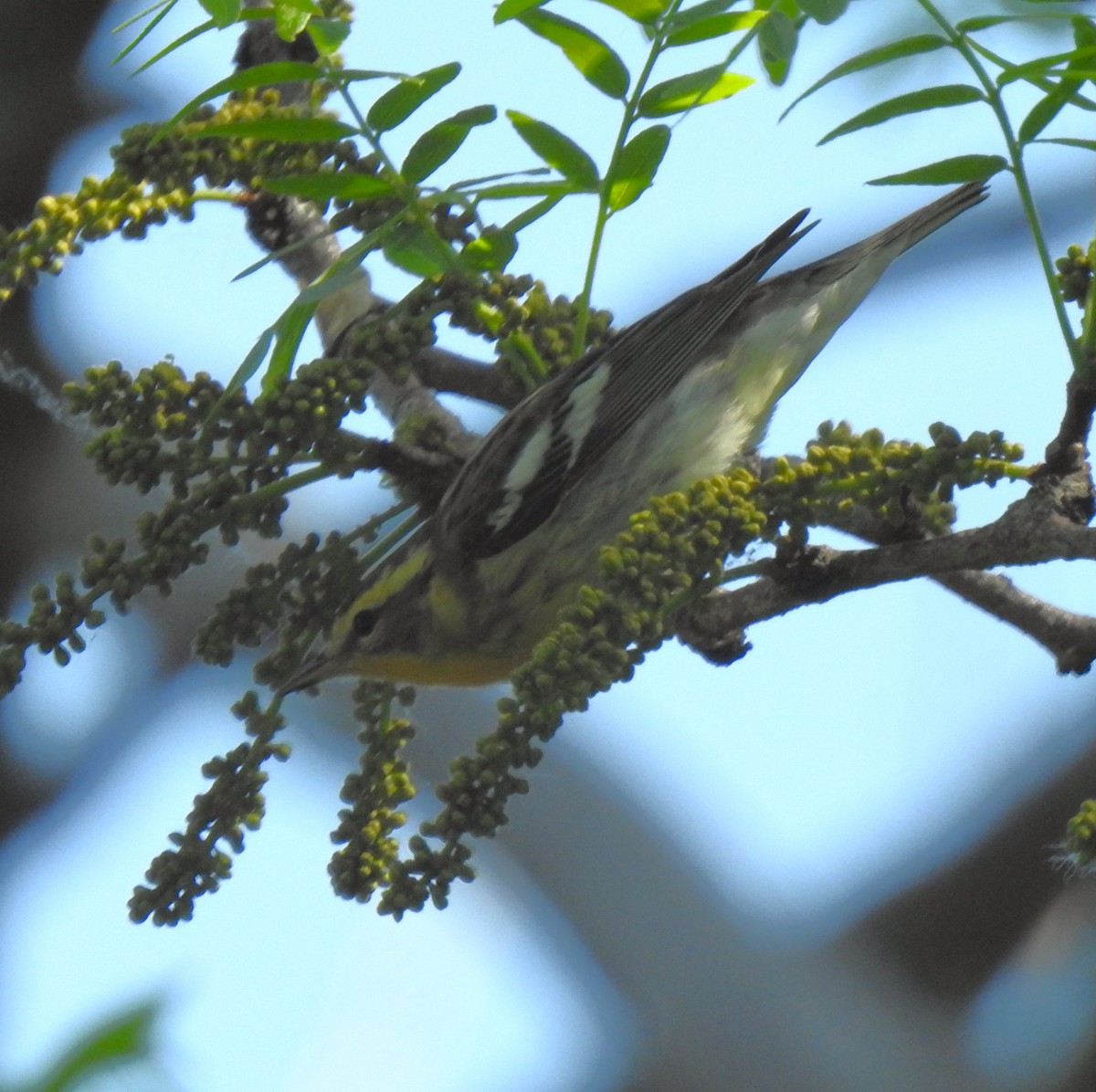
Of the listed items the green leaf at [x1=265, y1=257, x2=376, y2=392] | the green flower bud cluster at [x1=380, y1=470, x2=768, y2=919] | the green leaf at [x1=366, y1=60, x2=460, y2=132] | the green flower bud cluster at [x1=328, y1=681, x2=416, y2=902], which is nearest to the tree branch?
the green flower bud cluster at [x1=380, y1=470, x2=768, y2=919]

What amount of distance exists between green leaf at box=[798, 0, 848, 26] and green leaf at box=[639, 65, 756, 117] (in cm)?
24

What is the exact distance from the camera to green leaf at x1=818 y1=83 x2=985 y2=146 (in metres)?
1.73

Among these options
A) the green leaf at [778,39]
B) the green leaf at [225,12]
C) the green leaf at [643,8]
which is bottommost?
the green leaf at [778,39]

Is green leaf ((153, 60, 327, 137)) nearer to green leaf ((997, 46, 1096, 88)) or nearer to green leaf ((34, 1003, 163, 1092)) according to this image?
green leaf ((997, 46, 1096, 88))

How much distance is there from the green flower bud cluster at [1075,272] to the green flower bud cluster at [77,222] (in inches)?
47.3

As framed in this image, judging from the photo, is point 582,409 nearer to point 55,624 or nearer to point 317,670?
point 317,670

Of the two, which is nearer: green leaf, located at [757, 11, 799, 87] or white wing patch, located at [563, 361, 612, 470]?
green leaf, located at [757, 11, 799, 87]

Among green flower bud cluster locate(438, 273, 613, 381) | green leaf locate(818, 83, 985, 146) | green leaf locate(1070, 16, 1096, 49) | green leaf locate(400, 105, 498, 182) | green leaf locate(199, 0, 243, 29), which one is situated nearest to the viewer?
green leaf locate(1070, 16, 1096, 49)

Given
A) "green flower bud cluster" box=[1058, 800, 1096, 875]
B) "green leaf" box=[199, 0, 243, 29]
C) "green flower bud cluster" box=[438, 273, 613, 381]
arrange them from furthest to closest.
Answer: "green flower bud cluster" box=[438, 273, 613, 381] → "green leaf" box=[199, 0, 243, 29] → "green flower bud cluster" box=[1058, 800, 1096, 875]

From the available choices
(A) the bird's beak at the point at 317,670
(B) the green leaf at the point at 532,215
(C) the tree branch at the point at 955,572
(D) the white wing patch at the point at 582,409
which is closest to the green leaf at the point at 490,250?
(B) the green leaf at the point at 532,215

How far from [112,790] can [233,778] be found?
3351 millimetres

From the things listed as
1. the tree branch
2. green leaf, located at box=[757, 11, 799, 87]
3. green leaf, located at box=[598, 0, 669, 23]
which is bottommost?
the tree branch

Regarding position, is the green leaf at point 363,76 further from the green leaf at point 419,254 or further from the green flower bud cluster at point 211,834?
the green flower bud cluster at point 211,834

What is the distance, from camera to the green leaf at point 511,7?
1.75 metres
